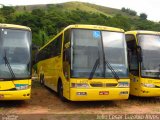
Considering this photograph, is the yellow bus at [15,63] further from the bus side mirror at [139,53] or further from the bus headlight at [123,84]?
the bus side mirror at [139,53]

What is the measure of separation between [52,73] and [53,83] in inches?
26.9

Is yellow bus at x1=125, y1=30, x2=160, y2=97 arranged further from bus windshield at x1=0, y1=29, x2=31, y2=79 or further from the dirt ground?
bus windshield at x1=0, y1=29, x2=31, y2=79

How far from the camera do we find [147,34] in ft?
50.2

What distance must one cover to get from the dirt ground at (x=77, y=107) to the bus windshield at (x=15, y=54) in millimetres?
1337

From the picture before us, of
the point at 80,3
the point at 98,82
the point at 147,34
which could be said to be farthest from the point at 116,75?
the point at 80,3

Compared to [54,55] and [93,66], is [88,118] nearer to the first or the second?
[93,66]

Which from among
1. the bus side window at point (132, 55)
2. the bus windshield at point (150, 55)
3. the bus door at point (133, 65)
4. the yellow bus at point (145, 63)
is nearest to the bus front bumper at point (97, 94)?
the yellow bus at point (145, 63)

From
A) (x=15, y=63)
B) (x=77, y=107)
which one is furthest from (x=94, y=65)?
(x=15, y=63)

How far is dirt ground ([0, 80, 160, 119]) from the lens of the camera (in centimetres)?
1245

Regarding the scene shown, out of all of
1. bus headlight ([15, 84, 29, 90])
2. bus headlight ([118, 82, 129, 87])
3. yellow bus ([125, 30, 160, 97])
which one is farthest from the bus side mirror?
bus headlight ([15, 84, 29, 90])

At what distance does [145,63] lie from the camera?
14625 mm

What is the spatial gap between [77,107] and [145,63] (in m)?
3.50

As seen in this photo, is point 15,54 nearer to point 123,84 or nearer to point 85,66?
point 85,66

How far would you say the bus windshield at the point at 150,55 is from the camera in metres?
14.6
